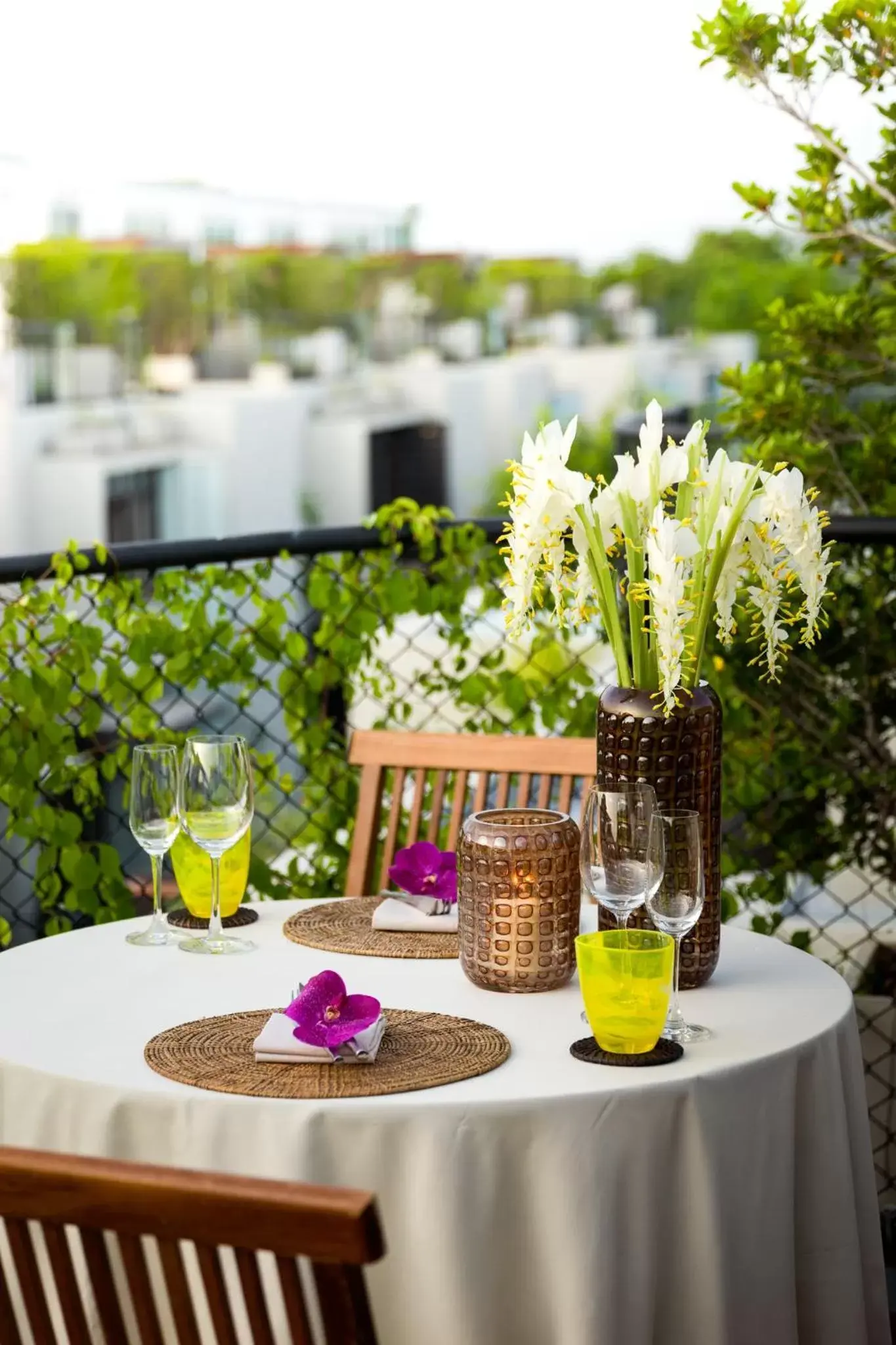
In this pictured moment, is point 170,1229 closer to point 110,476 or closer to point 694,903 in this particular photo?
point 694,903

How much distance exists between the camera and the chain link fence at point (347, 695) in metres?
2.97

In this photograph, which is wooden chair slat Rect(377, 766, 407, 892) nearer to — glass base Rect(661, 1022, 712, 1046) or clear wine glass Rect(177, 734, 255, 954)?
clear wine glass Rect(177, 734, 255, 954)

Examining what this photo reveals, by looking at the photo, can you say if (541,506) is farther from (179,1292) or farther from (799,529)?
(179,1292)

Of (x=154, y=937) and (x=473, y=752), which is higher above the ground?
(x=473, y=752)

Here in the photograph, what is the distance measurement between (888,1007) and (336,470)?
5521 centimetres

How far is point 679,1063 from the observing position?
61.9 inches

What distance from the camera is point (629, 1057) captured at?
5.17ft

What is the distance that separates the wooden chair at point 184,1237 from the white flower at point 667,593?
2.74 feet

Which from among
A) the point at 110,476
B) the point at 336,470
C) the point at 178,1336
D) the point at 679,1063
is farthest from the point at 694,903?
the point at 336,470

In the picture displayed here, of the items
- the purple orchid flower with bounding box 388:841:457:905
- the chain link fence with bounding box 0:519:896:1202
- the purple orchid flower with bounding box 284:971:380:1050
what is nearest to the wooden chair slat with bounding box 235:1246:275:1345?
the purple orchid flower with bounding box 284:971:380:1050

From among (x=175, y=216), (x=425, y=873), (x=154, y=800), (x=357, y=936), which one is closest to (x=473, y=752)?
(x=425, y=873)

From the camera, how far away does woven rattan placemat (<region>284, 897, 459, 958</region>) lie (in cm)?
197

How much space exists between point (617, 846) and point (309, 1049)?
0.38 meters

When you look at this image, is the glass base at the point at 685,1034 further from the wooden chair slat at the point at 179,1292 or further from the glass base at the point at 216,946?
the wooden chair slat at the point at 179,1292
